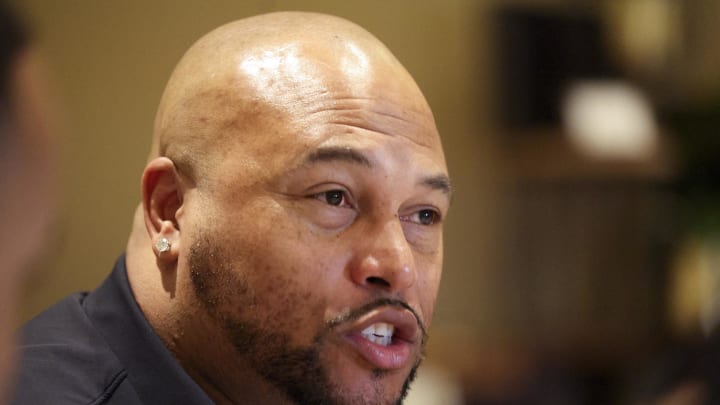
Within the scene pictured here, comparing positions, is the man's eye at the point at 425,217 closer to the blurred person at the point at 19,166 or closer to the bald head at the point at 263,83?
the bald head at the point at 263,83

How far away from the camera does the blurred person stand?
561mm

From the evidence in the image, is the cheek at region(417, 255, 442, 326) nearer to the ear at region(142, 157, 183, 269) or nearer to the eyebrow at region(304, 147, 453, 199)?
the eyebrow at region(304, 147, 453, 199)

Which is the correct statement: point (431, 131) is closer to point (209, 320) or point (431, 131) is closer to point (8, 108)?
point (209, 320)

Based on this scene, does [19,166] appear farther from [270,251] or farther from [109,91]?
[109,91]

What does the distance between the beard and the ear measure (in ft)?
0.19

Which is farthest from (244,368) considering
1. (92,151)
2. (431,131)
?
(92,151)

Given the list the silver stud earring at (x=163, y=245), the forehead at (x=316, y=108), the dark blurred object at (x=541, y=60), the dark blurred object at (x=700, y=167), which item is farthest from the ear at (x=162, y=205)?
the dark blurred object at (x=700, y=167)

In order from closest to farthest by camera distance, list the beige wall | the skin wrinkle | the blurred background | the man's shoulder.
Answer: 1. the man's shoulder
2. the skin wrinkle
3. the beige wall
4. the blurred background

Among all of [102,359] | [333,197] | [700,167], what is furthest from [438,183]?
[700,167]

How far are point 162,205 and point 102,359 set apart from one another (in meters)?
0.26

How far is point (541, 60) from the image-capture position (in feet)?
16.1

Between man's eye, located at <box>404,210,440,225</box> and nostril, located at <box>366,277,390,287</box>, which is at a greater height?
man's eye, located at <box>404,210,440,225</box>

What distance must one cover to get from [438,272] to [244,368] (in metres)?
0.37

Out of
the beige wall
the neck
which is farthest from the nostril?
the beige wall
